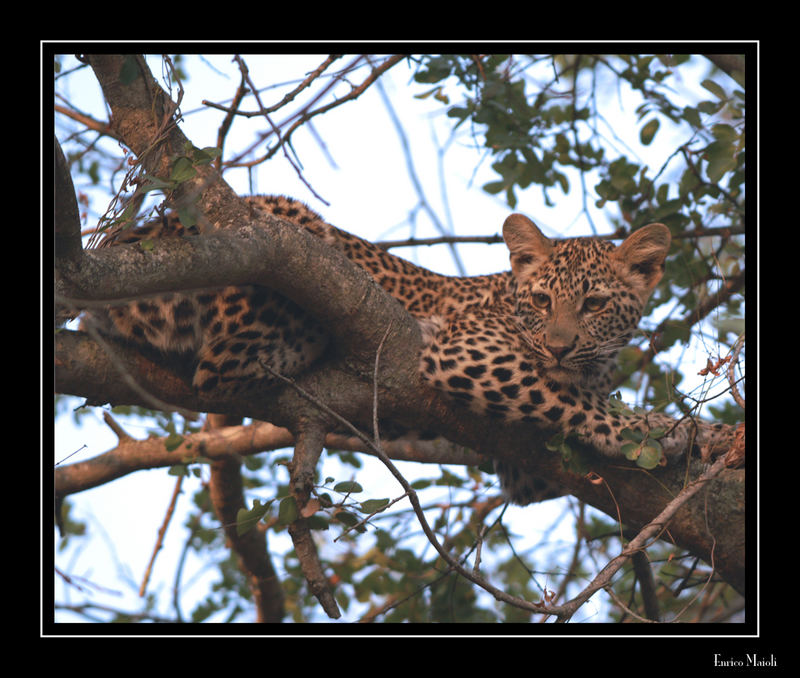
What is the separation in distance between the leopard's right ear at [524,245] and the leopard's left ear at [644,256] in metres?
0.55

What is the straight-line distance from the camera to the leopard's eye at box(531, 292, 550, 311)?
6.35 meters

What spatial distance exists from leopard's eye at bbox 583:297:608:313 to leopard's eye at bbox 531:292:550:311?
0.26 m

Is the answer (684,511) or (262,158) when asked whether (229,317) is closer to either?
(262,158)

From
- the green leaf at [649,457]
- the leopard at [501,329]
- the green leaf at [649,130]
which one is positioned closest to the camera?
the green leaf at [649,457]

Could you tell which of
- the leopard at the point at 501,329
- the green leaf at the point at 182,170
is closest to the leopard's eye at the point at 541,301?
the leopard at the point at 501,329

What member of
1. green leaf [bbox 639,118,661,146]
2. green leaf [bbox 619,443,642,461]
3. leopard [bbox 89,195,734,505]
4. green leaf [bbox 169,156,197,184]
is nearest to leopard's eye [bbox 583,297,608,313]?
leopard [bbox 89,195,734,505]

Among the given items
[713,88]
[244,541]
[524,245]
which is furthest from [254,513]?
[713,88]

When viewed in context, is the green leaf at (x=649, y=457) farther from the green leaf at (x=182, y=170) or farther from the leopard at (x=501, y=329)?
the green leaf at (x=182, y=170)

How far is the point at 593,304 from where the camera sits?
6371 millimetres

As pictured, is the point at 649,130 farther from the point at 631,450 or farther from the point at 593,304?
the point at 631,450

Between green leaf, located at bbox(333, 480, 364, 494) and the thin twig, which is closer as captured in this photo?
green leaf, located at bbox(333, 480, 364, 494)

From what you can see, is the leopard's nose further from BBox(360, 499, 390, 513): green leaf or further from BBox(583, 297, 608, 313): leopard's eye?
BBox(360, 499, 390, 513): green leaf

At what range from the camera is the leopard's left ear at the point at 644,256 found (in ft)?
21.7
